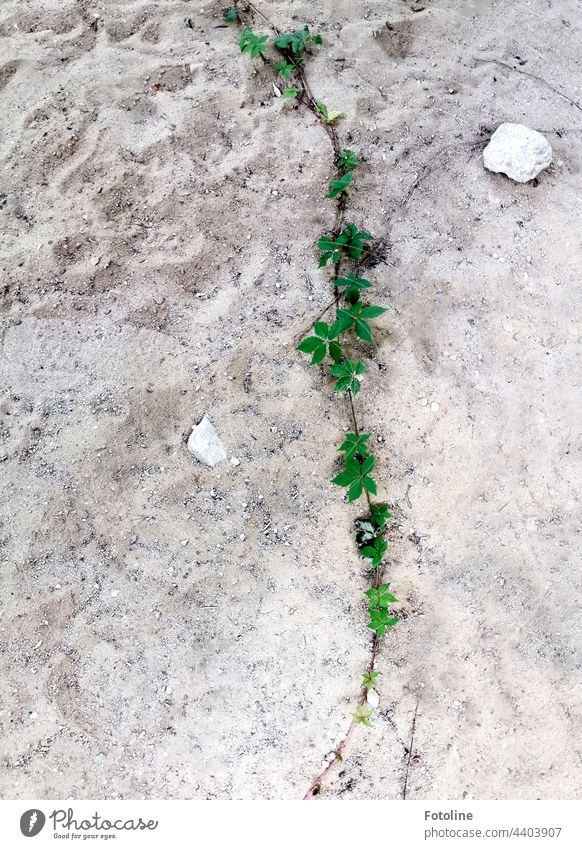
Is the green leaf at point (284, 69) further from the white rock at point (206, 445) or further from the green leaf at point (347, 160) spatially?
the white rock at point (206, 445)

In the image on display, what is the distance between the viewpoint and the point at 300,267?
7.89 feet

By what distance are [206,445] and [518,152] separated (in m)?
1.60

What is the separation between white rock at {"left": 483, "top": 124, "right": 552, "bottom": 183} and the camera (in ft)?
8.04

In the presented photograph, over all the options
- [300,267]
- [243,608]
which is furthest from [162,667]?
[300,267]

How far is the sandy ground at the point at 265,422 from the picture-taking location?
83.0 inches

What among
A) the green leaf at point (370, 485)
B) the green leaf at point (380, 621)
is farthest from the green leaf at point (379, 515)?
the green leaf at point (380, 621)

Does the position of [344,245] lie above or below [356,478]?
above

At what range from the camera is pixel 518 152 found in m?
2.46

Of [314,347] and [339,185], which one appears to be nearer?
[314,347]

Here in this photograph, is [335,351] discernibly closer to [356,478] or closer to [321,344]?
[321,344]

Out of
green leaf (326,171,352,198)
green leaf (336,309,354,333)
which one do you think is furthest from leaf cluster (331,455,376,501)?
green leaf (326,171,352,198)

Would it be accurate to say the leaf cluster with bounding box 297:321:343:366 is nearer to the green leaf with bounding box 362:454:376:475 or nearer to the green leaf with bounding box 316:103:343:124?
the green leaf with bounding box 362:454:376:475

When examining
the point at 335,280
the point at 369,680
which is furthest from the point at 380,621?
the point at 335,280

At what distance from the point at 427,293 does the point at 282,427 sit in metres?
0.73
